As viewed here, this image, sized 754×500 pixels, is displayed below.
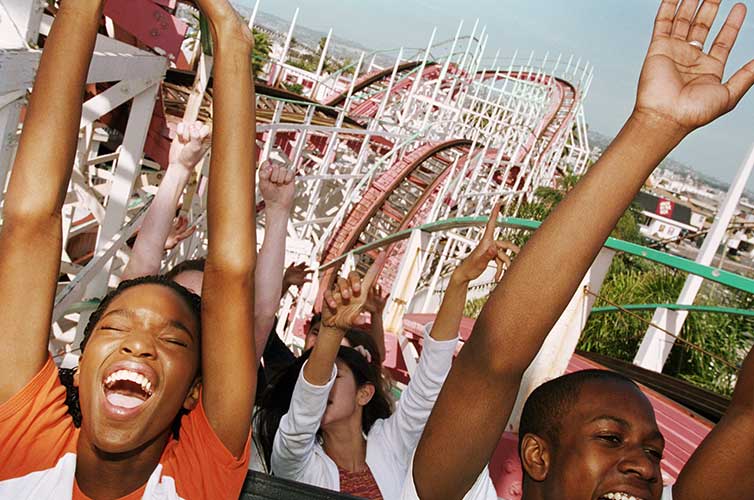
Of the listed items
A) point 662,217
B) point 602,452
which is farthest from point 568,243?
point 662,217

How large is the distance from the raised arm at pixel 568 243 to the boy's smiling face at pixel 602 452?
202mm

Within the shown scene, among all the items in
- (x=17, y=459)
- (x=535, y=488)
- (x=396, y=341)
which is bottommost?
(x=396, y=341)

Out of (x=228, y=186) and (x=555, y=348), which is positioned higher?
(x=228, y=186)

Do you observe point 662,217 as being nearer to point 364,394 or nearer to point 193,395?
point 364,394

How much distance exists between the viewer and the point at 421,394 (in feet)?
4.16

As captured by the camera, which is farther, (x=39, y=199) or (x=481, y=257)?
(x=481, y=257)

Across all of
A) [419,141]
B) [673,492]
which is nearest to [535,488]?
[673,492]

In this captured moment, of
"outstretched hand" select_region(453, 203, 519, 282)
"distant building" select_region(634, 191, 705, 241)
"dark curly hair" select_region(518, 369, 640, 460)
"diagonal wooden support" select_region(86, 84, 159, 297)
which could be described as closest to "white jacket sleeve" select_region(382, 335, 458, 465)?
"outstretched hand" select_region(453, 203, 519, 282)

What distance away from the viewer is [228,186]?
2.71ft

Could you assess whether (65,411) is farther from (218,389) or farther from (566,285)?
(566,285)

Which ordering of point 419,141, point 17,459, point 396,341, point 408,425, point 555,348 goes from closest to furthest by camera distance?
point 17,459 → point 408,425 → point 555,348 → point 396,341 → point 419,141

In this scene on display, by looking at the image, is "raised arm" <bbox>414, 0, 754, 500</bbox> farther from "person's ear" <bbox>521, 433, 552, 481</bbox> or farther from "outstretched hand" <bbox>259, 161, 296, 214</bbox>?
"outstretched hand" <bbox>259, 161, 296, 214</bbox>

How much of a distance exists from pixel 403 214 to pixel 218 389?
7.56 metres

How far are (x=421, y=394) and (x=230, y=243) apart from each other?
0.57 meters
